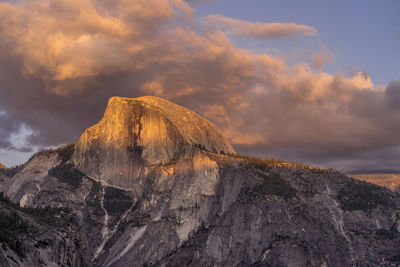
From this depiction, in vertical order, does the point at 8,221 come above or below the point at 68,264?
above

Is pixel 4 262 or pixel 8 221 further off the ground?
pixel 8 221

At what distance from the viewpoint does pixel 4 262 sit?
138 metres

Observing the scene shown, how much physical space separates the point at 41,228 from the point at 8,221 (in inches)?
513

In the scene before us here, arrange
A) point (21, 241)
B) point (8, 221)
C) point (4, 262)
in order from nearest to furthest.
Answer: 1. point (4, 262)
2. point (21, 241)
3. point (8, 221)

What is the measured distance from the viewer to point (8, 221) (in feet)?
620

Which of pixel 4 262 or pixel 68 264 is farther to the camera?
pixel 68 264

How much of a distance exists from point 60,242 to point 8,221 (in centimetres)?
1908

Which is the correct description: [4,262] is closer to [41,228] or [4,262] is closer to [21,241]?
[21,241]

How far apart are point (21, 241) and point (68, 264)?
2880cm

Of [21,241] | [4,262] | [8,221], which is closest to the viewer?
[4,262]

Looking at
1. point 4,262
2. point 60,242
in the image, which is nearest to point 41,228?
point 60,242

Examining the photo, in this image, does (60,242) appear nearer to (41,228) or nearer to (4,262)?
(41,228)

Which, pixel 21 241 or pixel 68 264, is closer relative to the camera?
pixel 21 241

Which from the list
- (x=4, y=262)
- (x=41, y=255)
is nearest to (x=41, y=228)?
(x=41, y=255)
